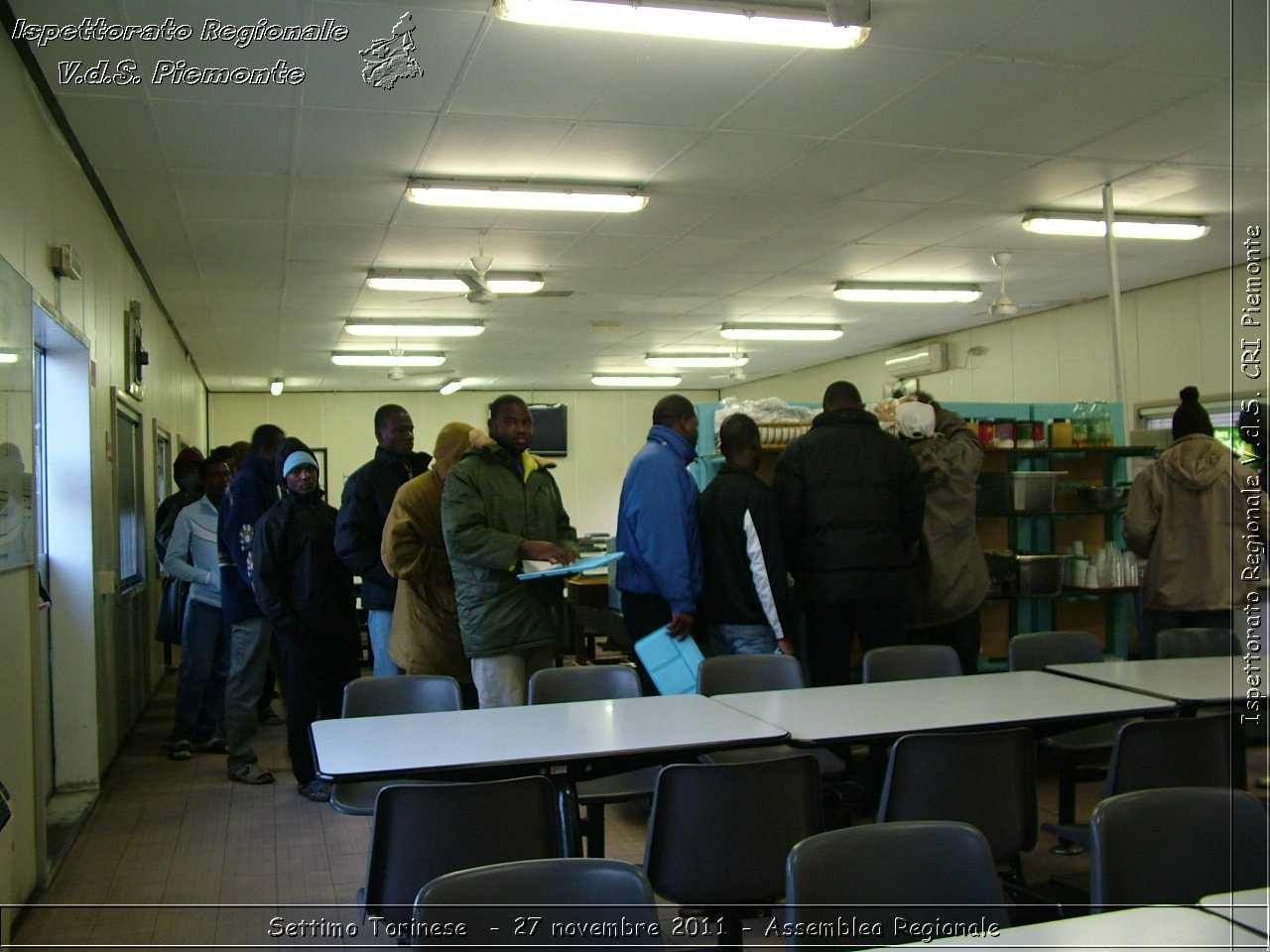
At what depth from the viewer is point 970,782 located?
2.84 meters

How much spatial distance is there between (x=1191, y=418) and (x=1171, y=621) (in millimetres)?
926

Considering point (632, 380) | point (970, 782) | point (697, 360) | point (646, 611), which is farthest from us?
point (632, 380)

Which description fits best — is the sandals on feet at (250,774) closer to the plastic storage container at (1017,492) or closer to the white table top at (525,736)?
the white table top at (525,736)

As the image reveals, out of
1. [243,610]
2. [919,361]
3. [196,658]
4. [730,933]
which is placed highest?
[919,361]

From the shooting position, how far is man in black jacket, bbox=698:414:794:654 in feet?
14.6

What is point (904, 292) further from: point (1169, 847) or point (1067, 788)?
point (1169, 847)

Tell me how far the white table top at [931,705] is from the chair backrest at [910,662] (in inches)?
9.2

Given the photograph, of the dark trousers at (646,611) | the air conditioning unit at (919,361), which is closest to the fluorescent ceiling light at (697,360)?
the air conditioning unit at (919,361)

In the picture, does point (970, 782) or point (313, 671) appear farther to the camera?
point (313, 671)

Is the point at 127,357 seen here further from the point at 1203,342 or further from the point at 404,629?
the point at 1203,342

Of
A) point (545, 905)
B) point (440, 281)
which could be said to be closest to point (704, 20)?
point (545, 905)

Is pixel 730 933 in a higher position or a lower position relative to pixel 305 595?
lower

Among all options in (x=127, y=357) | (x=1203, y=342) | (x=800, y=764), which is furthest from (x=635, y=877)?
(x=1203, y=342)

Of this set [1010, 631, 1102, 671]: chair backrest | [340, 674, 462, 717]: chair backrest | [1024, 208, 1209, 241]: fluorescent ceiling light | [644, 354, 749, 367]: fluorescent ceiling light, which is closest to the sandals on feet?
[340, 674, 462, 717]: chair backrest
